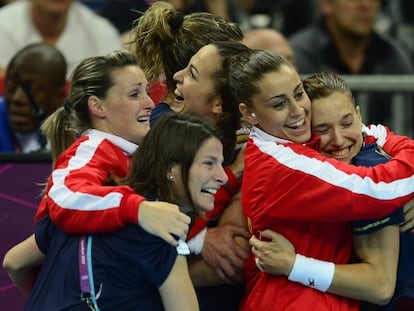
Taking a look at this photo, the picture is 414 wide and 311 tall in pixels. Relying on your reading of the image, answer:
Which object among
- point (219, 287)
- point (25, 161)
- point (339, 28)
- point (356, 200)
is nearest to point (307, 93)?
point (356, 200)

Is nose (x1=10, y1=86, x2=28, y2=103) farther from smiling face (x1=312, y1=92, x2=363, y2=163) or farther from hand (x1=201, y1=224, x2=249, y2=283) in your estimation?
smiling face (x1=312, y1=92, x2=363, y2=163)

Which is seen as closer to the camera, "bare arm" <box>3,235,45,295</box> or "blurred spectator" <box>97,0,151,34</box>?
"bare arm" <box>3,235,45,295</box>

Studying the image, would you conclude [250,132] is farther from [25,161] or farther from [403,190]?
[25,161]

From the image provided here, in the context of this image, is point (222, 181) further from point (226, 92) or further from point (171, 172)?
point (226, 92)

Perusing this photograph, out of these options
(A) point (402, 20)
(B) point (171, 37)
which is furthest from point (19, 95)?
(A) point (402, 20)

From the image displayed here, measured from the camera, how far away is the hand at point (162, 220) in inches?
127

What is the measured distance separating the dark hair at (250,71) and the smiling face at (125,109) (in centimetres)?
28

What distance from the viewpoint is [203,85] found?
12.5 ft

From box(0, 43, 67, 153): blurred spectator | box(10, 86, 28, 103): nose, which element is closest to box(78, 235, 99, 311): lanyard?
box(0, 43, 67, 153): blurred spectator

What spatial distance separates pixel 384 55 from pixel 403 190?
3.51 m

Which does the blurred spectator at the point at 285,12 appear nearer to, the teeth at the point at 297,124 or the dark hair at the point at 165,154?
the teeth at the point at 297,124

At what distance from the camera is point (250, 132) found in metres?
3.71

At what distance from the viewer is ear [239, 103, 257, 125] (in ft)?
11.8

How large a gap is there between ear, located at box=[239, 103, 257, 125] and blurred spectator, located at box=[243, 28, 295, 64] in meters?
2.75
